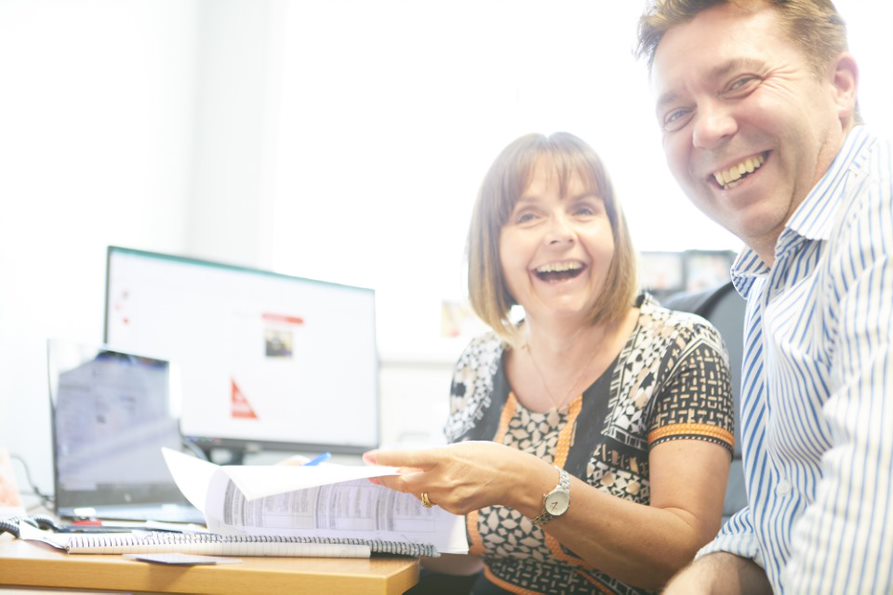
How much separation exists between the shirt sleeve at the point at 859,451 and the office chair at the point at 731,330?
884 mm

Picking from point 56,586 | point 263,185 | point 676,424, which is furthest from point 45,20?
point 676,424

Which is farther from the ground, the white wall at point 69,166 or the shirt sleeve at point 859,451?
the white wall at point 69,166

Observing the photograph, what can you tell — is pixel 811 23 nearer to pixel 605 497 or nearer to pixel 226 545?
pixel 605 497

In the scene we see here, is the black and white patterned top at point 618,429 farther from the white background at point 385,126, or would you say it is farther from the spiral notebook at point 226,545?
the white background at point 385,126

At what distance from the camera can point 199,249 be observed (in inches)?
96.4

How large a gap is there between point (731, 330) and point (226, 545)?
43.3 inches

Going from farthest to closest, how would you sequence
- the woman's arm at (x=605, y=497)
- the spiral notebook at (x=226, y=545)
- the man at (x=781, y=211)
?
the woman's arm at (x=605, y=497)
the spiral notebook at (x=226, y=545)
the man at (x=781, y=211)

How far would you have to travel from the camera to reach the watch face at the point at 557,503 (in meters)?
1.07

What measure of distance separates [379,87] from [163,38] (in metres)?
0.65

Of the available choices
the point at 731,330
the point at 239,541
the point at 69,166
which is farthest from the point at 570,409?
the point at 69,166

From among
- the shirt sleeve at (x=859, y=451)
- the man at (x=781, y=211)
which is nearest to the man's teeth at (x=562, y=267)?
the man at (x=781, y=211)

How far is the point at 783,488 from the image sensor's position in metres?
0.94

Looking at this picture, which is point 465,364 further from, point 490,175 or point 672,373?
point 672,373

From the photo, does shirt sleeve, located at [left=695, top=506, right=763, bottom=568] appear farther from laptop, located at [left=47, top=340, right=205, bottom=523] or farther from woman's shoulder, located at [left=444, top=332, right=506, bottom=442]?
laptop, located at [left=47, top=340, right=205, bottom=523]
